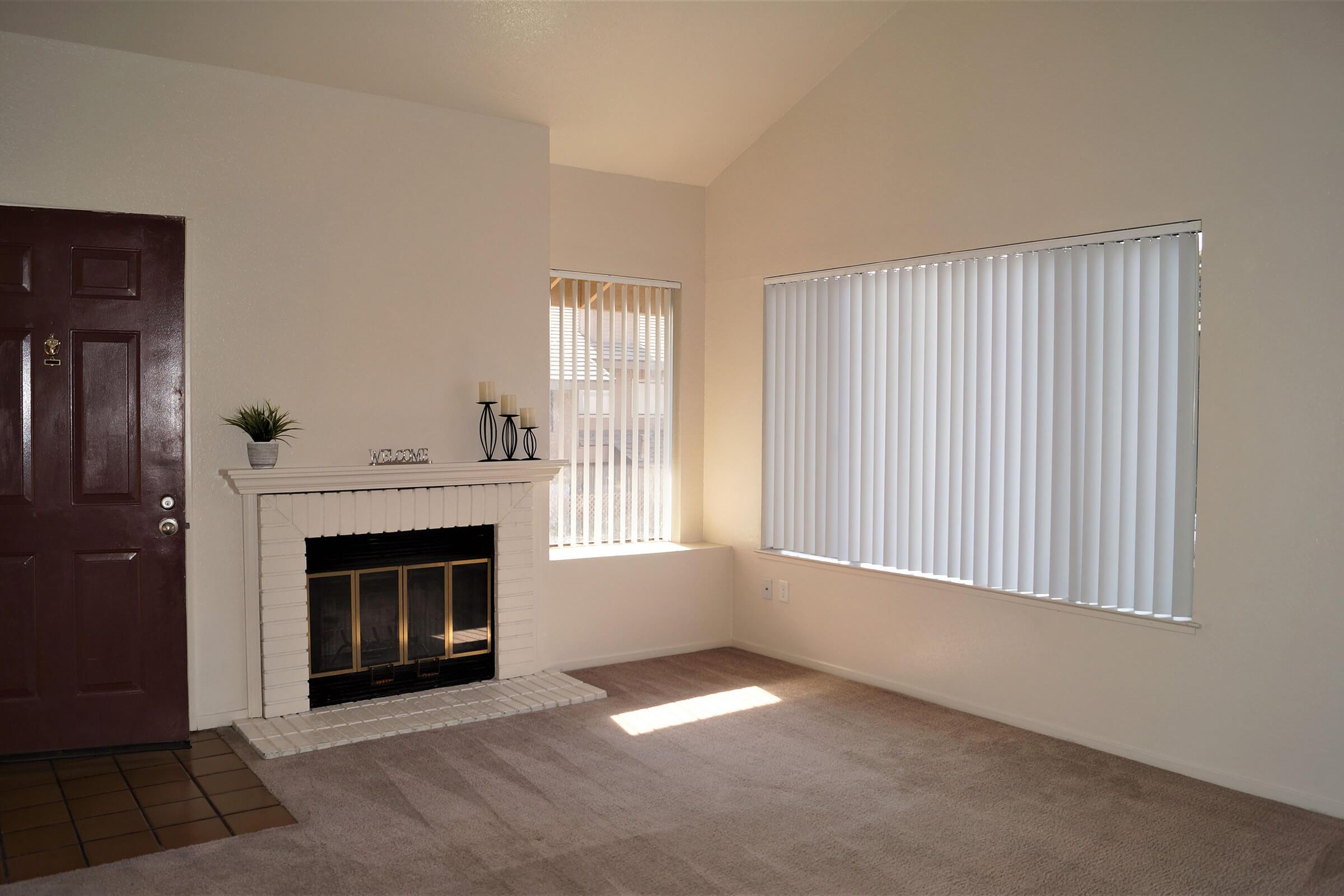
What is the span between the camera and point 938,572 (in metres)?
4.68

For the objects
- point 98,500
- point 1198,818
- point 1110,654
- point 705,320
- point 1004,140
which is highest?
point 1004,140

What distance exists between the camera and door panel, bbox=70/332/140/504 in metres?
3.87

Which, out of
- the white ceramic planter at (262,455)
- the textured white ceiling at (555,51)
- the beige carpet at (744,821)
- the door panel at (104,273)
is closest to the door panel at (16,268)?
the door panel at (104,273)

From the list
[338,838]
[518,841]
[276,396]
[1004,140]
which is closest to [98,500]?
[276,396]

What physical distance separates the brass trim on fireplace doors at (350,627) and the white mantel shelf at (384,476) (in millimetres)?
403

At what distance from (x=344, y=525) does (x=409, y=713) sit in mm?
919

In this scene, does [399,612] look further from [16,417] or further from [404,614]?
[16,417]

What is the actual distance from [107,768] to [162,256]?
82.1 inches

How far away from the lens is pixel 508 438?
4.99 metres

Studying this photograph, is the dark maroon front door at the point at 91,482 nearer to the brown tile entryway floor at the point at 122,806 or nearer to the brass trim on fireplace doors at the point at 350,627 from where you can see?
the brown tile entryway floor at the point at 122,806

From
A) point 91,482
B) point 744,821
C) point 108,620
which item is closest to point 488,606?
point 108,620

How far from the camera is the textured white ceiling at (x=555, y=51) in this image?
3877mm

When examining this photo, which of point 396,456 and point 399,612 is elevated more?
point 396,456

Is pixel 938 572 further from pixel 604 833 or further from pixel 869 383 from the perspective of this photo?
pixel 604 833
